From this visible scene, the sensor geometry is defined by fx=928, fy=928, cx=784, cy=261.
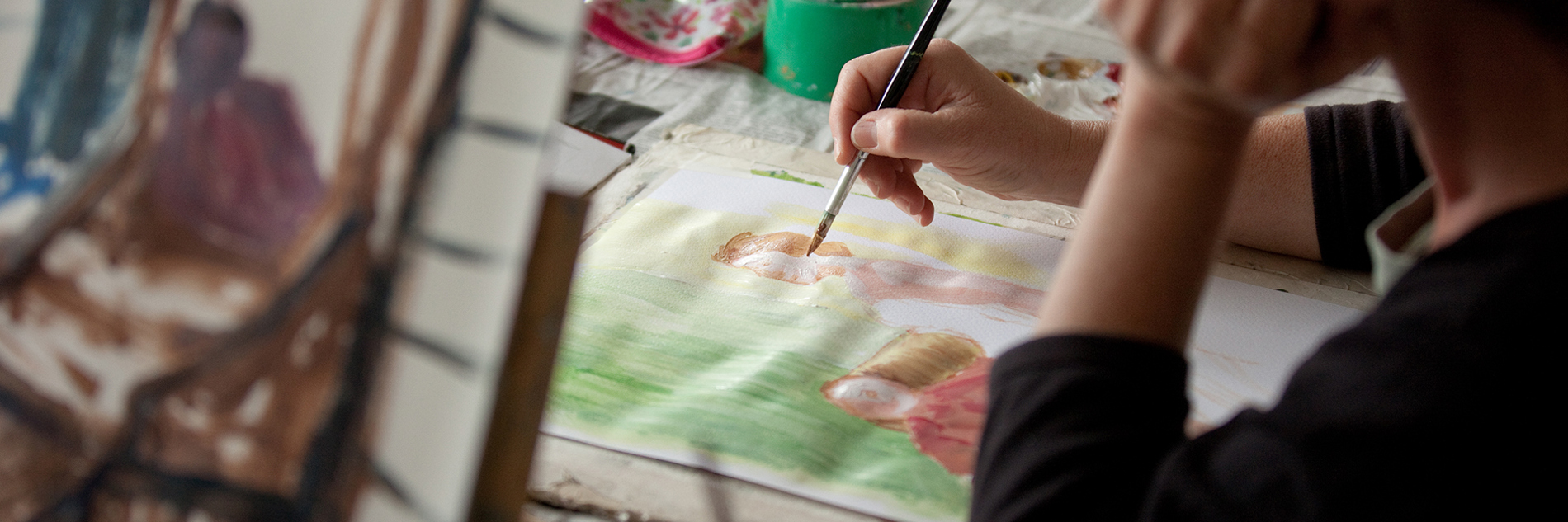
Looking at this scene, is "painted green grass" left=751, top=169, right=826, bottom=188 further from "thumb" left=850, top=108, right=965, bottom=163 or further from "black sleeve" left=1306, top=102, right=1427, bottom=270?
"black sleeve" left=1306, top=102, right=1427, bottom=270

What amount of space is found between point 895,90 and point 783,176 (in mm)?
137

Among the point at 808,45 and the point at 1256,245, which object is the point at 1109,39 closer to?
the point at 808,45

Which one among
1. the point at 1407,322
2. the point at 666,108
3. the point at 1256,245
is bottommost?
the point at 666,108

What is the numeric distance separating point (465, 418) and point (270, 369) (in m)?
0.08

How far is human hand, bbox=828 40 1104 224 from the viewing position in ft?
2.55

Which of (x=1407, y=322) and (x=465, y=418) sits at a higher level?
(x=1407, y=322)

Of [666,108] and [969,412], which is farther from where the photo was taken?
[666,108]

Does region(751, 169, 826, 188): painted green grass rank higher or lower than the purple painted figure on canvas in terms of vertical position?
lower

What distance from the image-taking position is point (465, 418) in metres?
0.35

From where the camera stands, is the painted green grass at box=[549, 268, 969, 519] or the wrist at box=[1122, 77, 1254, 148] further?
the painted green grass at box=[549, 268, 969, 519]

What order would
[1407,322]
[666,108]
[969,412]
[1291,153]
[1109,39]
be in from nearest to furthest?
[1407,322]
[969,412]
[1291,153]
[666,108]
[1109,39]

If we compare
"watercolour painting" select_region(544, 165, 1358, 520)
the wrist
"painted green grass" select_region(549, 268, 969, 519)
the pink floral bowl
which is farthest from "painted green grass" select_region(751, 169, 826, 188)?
the wrist

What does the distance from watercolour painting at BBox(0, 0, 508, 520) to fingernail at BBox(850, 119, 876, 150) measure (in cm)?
44

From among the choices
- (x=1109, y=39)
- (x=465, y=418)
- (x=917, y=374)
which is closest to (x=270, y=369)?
(x=465, y=418)
